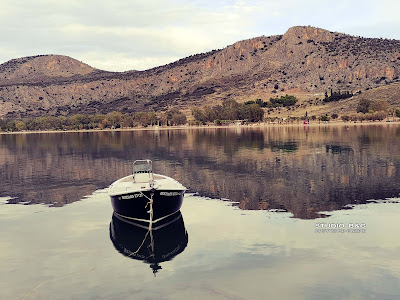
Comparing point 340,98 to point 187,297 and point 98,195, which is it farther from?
point 187,297

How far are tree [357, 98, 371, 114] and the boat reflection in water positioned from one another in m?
161

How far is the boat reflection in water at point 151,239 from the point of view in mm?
22203

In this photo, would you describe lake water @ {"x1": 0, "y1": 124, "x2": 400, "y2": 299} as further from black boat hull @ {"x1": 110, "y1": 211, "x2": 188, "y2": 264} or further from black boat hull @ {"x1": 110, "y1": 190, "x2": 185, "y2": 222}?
black boat hull @ {"x1": 110, "y1": 190, "x2": 185, "y2": 222}

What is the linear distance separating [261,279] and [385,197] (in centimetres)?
1918

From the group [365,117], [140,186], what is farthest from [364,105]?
[140,186]

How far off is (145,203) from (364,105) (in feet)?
542

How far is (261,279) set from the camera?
18.4 m

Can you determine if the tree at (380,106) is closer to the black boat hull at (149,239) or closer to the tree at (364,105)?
the tree at (364,105)

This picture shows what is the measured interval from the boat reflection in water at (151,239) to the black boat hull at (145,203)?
0.70 metres

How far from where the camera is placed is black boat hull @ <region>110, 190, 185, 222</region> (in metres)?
25.2

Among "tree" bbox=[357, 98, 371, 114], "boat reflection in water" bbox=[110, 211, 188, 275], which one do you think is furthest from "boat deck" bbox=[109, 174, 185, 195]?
"tree" bbox=[357, 98, 371, 114]

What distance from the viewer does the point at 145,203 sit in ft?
83.0

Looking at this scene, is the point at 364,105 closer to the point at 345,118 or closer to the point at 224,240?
the point at 345,118

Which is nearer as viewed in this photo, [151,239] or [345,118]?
[151,239]
